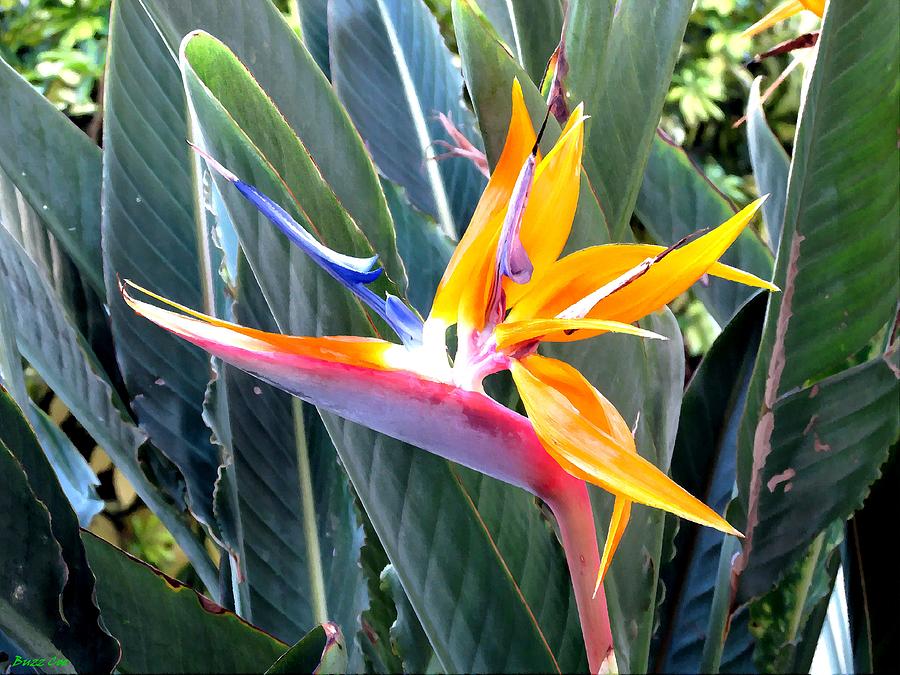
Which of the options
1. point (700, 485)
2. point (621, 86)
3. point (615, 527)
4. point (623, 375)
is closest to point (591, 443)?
point (615, 527)

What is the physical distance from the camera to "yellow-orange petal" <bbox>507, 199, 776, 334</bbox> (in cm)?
25

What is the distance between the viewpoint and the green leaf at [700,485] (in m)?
0.53

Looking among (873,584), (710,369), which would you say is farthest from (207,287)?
(873,584)

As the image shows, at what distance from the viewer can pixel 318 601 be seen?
0.51 metres

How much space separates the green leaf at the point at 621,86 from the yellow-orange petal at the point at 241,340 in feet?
0.73

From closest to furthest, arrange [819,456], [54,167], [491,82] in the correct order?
[491,82]
[819,456]
[54,167]

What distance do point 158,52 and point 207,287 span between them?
0.16 meters

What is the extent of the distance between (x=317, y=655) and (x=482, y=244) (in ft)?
0.70

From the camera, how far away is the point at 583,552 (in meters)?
0.27

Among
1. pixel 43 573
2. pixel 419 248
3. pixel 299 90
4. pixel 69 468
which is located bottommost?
pixel 69 468

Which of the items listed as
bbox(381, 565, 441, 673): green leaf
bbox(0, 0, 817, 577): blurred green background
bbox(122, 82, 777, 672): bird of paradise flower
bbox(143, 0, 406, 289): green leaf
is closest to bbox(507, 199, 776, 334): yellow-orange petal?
bbox(122, 82, 777, 672): bird of paradise flower

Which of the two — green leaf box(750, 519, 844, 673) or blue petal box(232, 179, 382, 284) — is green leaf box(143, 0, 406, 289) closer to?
blue petal box(232, 179, 382, 284)

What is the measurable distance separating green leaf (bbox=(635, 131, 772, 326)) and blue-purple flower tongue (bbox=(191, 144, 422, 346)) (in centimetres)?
37

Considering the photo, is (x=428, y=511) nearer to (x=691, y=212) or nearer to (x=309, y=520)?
(x=309, y=520)
